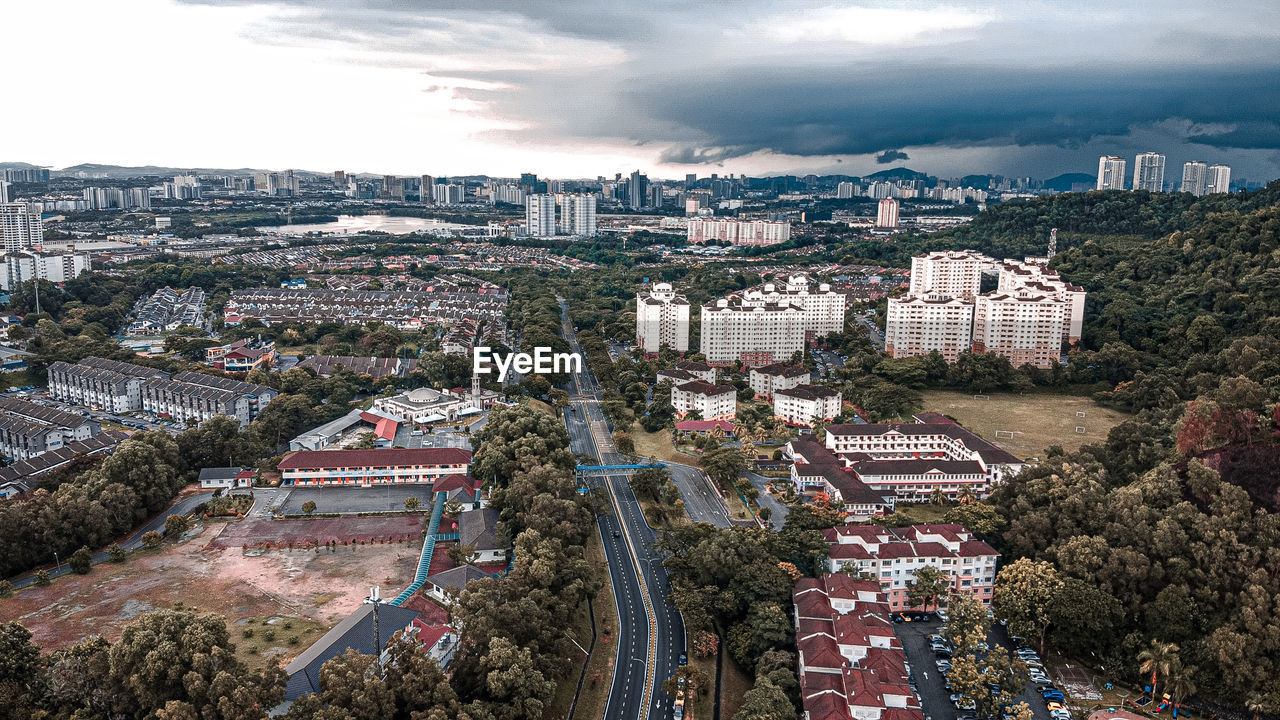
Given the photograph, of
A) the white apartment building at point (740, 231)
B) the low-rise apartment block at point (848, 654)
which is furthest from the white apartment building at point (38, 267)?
the white apartment building at point (740, 231)

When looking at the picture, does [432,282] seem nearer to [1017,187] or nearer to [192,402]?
[192,402]

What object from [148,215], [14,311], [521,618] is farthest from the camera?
[148,215]

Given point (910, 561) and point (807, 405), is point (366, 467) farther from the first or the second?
point (807, 405)

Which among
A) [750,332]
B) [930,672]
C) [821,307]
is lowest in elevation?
[930,672]

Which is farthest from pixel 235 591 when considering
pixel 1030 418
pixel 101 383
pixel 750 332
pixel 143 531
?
pixel 1030 418

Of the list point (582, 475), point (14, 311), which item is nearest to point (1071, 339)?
point (582, 475)

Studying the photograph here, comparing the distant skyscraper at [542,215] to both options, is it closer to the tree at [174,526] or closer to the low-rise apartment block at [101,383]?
the low-rise apartment block at [101,383]
